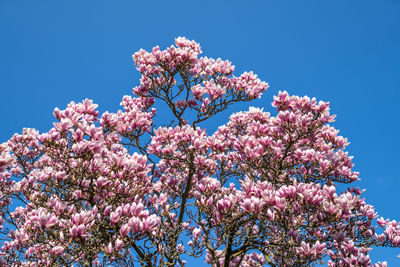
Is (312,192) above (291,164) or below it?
below

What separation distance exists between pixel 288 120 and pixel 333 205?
2.08m

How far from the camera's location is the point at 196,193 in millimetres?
6168

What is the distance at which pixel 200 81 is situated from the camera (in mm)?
10031

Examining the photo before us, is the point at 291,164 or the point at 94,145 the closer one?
the point at 94,145

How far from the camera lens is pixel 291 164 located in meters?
7.13

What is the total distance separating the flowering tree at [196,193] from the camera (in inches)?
197

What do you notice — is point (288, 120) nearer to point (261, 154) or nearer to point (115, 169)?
point (261, 154)

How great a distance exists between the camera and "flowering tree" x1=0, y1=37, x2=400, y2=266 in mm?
4996

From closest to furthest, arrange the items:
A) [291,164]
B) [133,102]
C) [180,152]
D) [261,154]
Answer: [261,154] → [291,164] → [180,152] → [133,102]

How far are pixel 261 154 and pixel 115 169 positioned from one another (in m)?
2.78

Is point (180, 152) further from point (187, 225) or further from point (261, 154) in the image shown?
point (187, 225)

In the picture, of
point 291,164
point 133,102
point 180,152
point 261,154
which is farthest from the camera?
point 133,102

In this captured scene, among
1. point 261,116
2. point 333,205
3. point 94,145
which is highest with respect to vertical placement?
point 261,116

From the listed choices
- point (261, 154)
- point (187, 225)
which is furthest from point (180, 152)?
point (187, 225)
